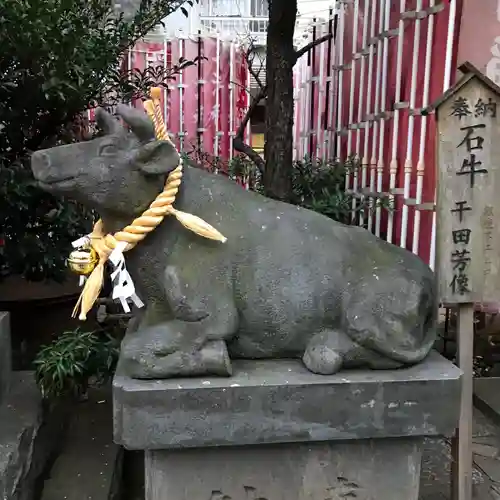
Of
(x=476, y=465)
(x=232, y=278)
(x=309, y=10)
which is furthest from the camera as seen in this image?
(x=309, y=10)

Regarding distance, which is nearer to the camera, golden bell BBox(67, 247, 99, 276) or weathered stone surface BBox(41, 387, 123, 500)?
golden bell BBox(67, 247, 99, 276)

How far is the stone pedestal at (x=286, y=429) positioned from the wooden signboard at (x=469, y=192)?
0.85ft

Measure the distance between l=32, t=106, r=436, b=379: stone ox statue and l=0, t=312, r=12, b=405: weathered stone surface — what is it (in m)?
0.70

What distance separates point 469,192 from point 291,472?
92cm

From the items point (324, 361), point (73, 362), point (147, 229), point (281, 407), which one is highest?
point (147, 229)

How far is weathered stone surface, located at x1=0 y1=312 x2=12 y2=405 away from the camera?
215 centimetres

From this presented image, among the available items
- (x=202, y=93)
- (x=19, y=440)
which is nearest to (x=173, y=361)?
(x=19, y=440)

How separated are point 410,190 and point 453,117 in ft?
4.70

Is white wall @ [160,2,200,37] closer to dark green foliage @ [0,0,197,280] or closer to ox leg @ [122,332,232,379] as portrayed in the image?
dark green foliage @ [0,0,197,280]

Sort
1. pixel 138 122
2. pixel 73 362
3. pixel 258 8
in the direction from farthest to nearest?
pixel 258 8 → pixel 73 362 → pixel 138 122

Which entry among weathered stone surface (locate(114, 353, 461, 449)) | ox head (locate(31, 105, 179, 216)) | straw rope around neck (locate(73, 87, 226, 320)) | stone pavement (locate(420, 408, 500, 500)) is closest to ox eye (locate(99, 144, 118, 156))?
ox head (locate(31, 105, 179, 216))

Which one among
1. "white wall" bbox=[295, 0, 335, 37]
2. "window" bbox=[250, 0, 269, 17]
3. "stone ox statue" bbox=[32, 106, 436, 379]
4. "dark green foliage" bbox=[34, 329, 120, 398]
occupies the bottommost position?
"dark green foliage" bbox=[34, 329, 120, 398]

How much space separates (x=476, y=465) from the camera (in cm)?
232

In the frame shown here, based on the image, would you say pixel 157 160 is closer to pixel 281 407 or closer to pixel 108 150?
pixel 108 150
